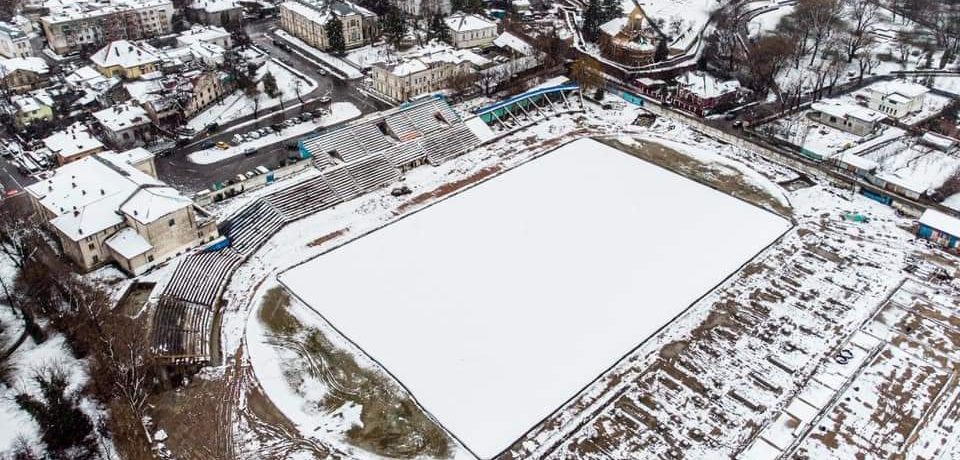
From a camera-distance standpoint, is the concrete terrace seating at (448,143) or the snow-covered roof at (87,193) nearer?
the snow-covered roof at (87,193)

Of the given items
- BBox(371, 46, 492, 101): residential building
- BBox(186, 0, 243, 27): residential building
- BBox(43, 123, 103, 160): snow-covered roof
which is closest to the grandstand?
BBox(371, 46, 492, 101): residential building

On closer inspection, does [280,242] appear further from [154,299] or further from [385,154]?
[385,154]

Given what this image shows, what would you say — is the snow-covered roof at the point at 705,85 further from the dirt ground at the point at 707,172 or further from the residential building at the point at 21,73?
the residential building at the point at 21,73

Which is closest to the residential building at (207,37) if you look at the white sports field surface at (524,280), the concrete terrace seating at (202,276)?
the concrete terrace seating at (202,276)

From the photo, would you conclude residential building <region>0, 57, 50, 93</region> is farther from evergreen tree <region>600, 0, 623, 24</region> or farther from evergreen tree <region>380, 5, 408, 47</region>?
evergreen tree <region>600, 0, 623, 24</region>

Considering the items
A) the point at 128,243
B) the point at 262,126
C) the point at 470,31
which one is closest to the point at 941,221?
the point at 470,31

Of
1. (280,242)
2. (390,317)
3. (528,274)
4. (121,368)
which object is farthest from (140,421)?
(528,274)
